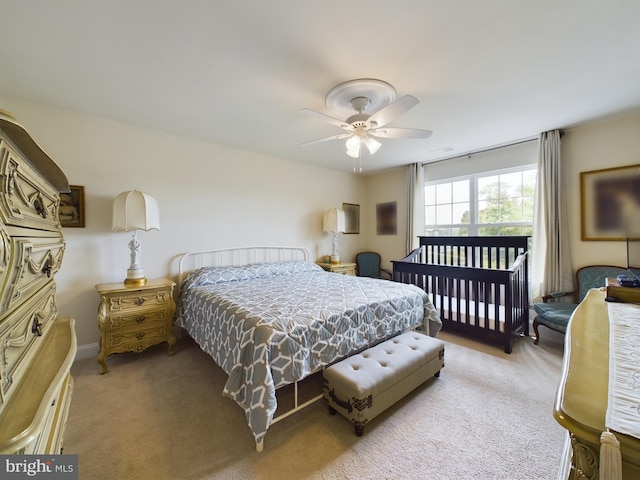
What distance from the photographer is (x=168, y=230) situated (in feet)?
10.3

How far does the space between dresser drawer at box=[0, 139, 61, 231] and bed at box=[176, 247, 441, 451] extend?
1.16m

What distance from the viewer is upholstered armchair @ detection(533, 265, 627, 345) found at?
2.68m

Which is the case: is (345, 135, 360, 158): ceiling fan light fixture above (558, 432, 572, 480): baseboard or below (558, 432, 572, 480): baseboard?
above

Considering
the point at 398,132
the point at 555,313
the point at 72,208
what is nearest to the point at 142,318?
the point at 72,208

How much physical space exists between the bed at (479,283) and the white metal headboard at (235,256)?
1688 millimetres

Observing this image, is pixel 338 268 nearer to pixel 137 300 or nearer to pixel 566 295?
pixel 137 300

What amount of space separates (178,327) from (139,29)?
9.58 ft

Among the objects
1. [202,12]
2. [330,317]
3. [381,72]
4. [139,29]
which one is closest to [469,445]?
[330,317]

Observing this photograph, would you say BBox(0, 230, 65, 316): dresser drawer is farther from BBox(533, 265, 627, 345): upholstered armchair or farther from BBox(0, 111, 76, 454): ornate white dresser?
BBox(533, 265, 627, 345): upholstered armchair

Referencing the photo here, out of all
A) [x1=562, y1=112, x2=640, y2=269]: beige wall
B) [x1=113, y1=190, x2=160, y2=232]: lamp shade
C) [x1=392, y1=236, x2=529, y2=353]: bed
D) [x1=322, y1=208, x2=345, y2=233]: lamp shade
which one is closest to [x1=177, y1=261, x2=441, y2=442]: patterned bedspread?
[x1=392, y1=236, x2=529, y2=353]: bed

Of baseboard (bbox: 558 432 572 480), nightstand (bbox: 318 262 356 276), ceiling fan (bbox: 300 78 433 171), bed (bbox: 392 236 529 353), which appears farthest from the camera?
nightstand (bbox: 318 262 356 276)

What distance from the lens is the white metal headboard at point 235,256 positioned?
10.7ft

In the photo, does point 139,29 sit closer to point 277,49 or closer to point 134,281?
point 277,49

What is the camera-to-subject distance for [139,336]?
→ 257 cm
